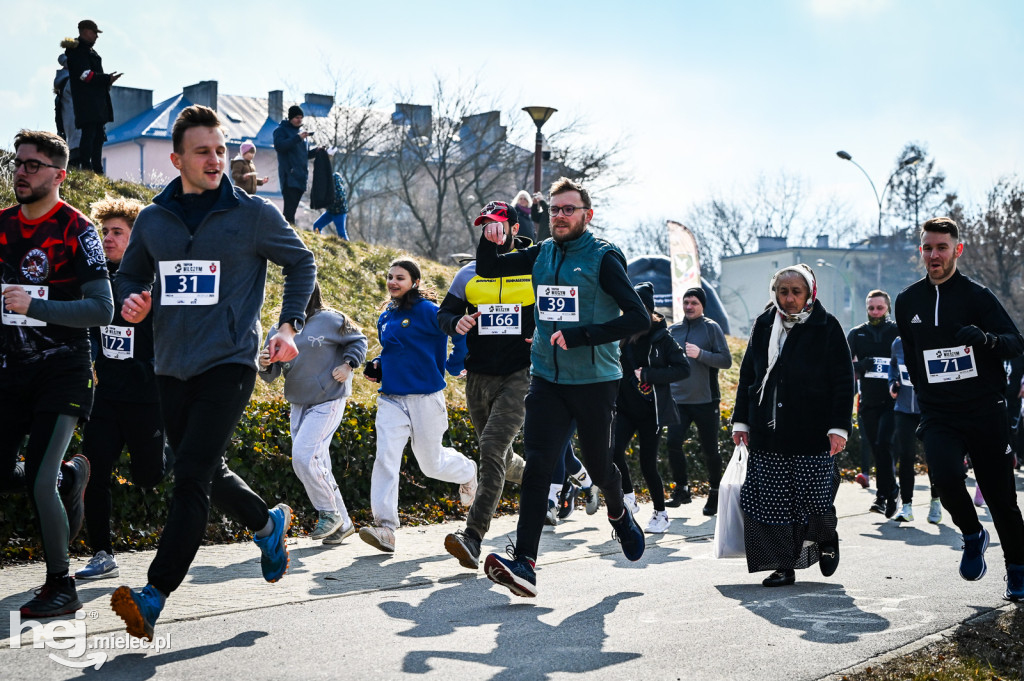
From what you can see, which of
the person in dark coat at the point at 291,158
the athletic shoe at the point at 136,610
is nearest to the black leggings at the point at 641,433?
the athletic shoe at the point at 136,610

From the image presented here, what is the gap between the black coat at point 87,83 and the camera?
17578 mm

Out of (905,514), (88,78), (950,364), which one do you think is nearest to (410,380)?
(950,364)

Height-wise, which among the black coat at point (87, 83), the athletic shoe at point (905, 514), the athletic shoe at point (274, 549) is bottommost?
the athletic shoe at point (905, 514)

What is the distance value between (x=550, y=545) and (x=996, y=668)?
401cm

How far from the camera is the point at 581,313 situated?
260 inches

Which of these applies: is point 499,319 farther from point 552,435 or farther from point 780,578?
point 780,578

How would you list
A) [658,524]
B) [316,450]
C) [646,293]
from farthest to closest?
[658,524] → [646,293] → [316,450]

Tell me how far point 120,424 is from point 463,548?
207 centimetres

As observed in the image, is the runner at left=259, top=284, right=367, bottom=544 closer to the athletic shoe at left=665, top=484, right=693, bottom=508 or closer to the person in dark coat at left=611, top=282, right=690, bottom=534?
the person in dark coat at left=611, top=282, right=690, bottom=534

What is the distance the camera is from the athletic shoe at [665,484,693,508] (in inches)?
468

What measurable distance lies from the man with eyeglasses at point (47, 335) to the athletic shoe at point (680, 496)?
7.27 metres

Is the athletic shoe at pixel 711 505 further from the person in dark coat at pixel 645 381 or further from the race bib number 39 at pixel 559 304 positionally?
the race bib number 39 at pixel 559 304

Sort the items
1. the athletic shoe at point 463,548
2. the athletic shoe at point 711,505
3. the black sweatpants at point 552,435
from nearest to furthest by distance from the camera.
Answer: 1. the black sweatpants at point 552,435
2. the athletic shoe at point 463,548
3. the athletic shoe at point 711,505

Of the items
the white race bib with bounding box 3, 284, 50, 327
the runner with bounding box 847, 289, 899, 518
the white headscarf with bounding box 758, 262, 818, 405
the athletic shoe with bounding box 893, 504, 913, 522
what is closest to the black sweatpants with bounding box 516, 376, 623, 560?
the white headscarf with bounding box 758, 262, 818, 405
